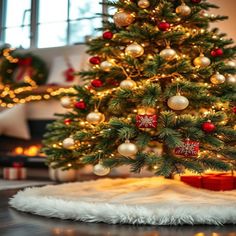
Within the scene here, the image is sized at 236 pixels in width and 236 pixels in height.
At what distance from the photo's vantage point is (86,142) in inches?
90.8

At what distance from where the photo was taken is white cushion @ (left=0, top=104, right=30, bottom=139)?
15.0 ft

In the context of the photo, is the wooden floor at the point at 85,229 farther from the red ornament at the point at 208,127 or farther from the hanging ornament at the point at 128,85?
the hanging ornament at the point at 128,85

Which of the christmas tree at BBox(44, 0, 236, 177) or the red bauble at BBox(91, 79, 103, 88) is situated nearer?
the christmas tree at BBox(44, 0, 236, 177)

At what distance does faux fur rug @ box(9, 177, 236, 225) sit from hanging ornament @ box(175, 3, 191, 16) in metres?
0.90

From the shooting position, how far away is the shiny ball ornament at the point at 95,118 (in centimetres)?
227

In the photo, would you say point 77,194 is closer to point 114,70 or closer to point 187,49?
point 114,70

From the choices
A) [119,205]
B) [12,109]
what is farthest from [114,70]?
[12,109]

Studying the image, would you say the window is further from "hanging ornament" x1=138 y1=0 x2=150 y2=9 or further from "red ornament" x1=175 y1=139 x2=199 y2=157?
"red ornament" x1=175 y1=139 x2=199 y2=157

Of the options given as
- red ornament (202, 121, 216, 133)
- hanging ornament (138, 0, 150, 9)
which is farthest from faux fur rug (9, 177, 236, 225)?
hanging ornament (138, 0, 150, 9)

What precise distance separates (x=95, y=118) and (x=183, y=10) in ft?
2.43

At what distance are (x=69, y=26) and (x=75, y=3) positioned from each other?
0.28m

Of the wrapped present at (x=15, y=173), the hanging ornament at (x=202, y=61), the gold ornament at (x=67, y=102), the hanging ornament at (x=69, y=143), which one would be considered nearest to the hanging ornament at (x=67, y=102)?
A: the gold ornament at (x=67, y=102)

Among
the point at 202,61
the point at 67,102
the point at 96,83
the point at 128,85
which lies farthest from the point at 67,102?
the point at 202,61

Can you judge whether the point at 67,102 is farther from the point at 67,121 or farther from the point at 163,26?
the point at 163,26
